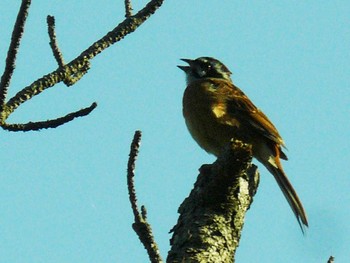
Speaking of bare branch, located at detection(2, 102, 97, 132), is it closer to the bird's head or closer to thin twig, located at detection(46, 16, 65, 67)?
thin twig, located at detection(46, 16, 65, 67)

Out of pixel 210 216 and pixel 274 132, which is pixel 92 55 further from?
pixel 274 132

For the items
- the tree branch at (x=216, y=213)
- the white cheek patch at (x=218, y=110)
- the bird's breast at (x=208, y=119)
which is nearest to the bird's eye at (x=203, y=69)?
the bird's breast at (x=208, y=119)

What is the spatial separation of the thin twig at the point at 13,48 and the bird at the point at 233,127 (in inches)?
135

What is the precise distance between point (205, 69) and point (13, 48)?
5125 mm

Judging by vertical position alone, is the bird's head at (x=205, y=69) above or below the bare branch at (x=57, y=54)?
above

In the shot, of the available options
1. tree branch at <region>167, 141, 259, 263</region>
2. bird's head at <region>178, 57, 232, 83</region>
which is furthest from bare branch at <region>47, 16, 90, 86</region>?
bird's head at <region>178, 57, 232, 83</region>

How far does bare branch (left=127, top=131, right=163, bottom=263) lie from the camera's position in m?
2.77

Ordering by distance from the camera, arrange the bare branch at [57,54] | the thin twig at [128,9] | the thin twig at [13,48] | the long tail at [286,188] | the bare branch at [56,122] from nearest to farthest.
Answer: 1. the thin twig at [13,48]
2. the bare branch at [56,122]
3. the bare branch at [57,54]
4. the thin twig at [128,9]
5. the long tail at [286,188]

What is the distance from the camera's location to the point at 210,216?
3.10 metres

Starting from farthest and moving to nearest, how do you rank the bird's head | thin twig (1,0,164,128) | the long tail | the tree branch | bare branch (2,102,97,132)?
1. the bird's head
2. the long tail
3. the tree branch
4. bare branch (2,102,97,132)
5. thin twig (1,0,164,128)

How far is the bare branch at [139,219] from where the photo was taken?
2767 mm

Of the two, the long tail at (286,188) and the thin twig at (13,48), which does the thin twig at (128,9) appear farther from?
the long tail at (286,188)

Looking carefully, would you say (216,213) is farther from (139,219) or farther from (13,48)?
(13,48)

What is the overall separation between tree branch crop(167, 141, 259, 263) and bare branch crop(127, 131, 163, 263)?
0.11 m
